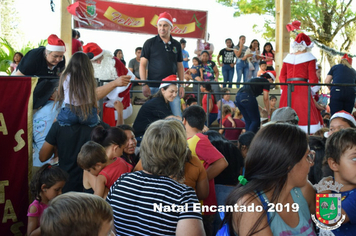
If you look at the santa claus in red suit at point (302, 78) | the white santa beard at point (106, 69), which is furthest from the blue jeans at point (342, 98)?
the white santa beard at point (106, 69)

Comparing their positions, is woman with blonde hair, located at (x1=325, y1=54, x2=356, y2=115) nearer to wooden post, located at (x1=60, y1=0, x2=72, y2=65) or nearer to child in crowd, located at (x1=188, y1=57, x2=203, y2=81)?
child in crowd, located at (x1=188, y1=57, x2=203, y2=81)

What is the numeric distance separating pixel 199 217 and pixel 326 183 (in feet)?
2.54

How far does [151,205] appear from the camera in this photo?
6.98 ft

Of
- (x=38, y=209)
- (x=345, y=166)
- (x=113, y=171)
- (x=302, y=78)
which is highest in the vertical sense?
(x=302, y=78)

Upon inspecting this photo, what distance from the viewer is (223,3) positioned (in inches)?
752

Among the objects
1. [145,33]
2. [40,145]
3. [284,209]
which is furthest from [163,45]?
[145,33]

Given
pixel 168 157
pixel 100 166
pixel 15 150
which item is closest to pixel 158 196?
pixel 168 157

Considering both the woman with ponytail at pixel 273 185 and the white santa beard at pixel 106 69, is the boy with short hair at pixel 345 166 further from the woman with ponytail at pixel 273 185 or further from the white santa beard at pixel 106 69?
the white santa beard at pixel 106 69

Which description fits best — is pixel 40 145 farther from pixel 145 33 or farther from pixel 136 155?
pixel 145 33

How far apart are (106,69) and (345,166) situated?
141 inches

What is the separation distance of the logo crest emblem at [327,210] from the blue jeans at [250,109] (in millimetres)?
3954

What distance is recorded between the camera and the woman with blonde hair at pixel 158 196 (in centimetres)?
211

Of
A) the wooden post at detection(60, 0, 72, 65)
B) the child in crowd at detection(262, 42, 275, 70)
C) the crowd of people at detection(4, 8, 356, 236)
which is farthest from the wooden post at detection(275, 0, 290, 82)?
the wooden post at detection(60, 0, 72, 65)

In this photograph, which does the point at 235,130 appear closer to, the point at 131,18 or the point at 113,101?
the point at 113,101
